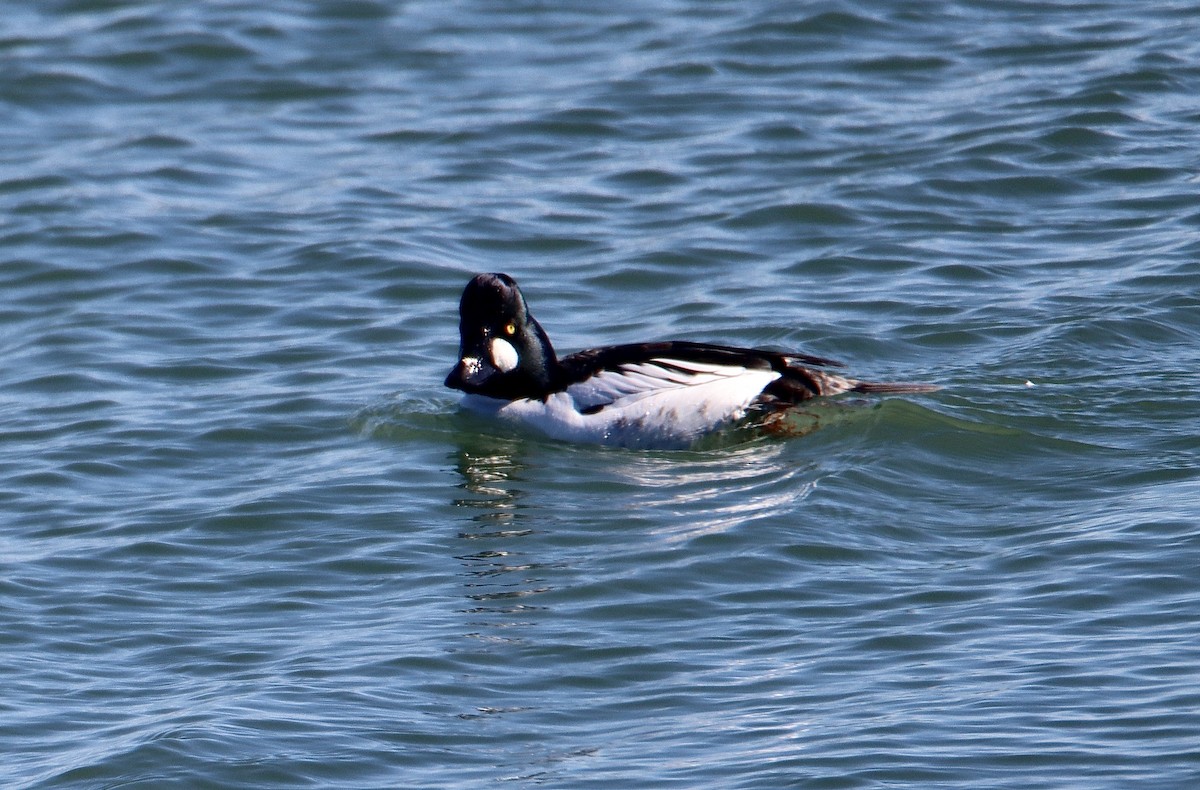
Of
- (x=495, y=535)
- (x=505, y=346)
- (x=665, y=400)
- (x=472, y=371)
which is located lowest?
(x=495, y=535)

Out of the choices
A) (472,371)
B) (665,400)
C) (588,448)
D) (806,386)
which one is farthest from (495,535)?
(806,386)

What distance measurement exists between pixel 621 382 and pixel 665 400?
283 mm

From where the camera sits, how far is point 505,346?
10.8 metres

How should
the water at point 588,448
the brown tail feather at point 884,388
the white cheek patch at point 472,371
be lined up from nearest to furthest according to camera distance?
the water at point 588,448
the brown tail feather at point 884,388
the white cheek patch at point 472,371

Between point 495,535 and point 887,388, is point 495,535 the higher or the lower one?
the lower one

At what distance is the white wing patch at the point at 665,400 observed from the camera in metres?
10.1

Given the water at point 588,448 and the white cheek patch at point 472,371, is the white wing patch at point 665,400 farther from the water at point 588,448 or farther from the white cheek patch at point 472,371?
the white cheek patch at point 472,371

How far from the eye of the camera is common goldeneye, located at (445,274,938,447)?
10.1 meters

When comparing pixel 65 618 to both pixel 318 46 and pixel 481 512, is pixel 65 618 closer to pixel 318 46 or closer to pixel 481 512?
pixel 481 512

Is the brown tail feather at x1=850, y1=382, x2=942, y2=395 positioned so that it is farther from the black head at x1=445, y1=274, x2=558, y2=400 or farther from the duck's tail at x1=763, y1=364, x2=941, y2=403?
the black head at x1=445, y1=274, x2=558, y2=400

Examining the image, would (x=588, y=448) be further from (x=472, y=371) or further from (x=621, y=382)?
(x=472, y=371)

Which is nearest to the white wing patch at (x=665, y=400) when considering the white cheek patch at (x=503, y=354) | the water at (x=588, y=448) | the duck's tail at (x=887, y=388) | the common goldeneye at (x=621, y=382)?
the common goldeneye at (x=621, y=382)

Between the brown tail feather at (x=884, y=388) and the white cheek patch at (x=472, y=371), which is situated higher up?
the white cheek patch at (x=472, y=371)

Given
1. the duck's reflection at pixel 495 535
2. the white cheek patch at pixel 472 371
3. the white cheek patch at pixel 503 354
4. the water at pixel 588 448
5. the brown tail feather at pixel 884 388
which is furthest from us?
the white cheek patch at pixel 503 354
